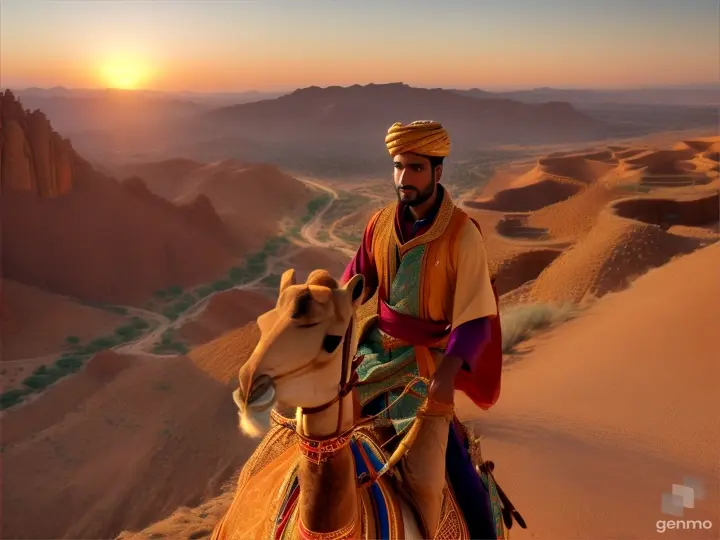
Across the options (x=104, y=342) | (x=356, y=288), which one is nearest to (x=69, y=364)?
(x=104, y=342)

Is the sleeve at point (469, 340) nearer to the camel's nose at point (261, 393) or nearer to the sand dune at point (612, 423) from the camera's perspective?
the camel's nose at point (261, 393)

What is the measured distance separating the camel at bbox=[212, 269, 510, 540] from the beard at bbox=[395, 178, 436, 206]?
3.14ft

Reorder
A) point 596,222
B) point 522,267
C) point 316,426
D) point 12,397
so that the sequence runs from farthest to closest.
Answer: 1. point 596,222
2. point 522,267
3. point 12,397
4. point 316,426

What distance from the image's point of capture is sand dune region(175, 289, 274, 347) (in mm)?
19578

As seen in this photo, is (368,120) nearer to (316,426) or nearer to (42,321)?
(42,321)

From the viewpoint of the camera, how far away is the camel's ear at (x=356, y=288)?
7.65ft

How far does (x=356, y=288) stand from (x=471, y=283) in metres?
0.96

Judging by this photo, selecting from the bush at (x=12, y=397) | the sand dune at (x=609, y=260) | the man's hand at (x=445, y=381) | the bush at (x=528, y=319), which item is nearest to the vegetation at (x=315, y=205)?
the sand dune at (x=609, y=260)

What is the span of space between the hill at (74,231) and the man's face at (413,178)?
22902 millimetres

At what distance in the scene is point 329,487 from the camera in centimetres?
247

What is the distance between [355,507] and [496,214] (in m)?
31.5

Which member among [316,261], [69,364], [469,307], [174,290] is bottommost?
[316,261]

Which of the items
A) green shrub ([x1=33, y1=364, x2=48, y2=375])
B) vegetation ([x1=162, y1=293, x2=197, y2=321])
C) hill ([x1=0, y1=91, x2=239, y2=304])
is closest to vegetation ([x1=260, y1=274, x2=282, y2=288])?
hill ([x1=0, y1=91, x2=239, y2=304])

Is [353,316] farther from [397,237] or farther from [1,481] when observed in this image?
[1,481]
